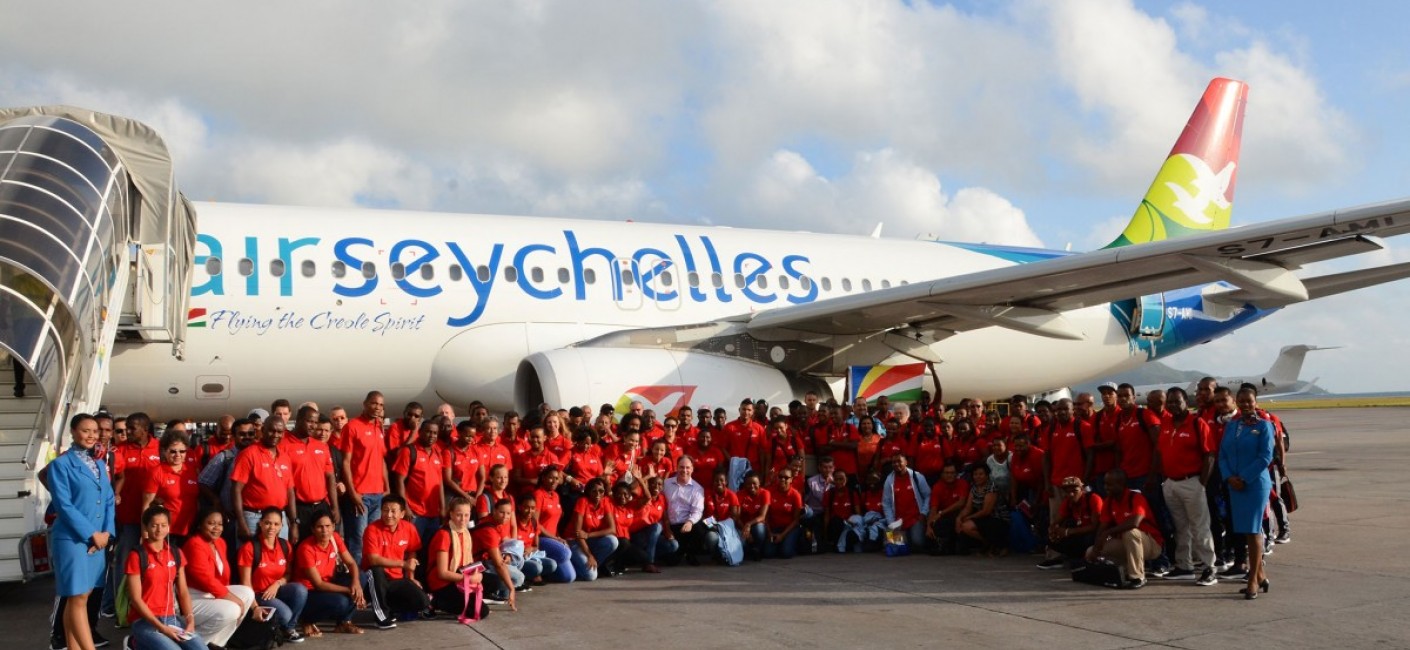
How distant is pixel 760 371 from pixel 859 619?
707 cm

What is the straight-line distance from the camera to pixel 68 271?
8414 millimetres

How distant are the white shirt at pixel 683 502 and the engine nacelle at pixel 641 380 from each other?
8.34 ft

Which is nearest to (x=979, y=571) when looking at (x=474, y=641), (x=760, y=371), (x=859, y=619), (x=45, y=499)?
(x=859, y=619)

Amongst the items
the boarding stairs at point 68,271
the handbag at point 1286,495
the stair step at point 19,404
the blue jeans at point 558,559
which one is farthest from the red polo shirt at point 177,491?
the handbag at point 1286,495

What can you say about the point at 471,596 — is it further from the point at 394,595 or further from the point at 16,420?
the point at 16,420

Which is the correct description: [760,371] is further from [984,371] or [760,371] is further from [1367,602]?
[1367,602]

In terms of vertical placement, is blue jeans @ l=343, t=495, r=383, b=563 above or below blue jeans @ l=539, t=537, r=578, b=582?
above

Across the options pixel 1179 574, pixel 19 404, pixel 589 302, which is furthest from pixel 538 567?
pixel 589 302

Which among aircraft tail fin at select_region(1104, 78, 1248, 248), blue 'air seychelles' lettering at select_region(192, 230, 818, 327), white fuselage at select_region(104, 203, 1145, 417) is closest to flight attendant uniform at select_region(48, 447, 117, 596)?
white fuselage at select_region(104, 203, 1145, 417)

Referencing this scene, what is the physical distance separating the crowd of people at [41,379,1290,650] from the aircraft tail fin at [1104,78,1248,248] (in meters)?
8.94

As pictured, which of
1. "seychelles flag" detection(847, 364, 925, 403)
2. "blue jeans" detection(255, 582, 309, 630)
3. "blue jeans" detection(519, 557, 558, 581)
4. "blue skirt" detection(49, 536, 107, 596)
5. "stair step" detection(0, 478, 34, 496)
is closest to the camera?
"blue skirt" detection(49, 536, 107, 596)

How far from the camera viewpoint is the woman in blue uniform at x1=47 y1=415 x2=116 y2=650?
5.64 m

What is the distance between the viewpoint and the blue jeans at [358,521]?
7902mm

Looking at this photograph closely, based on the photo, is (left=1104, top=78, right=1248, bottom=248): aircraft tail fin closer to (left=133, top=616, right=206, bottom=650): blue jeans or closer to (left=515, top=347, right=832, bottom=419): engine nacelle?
(left=515, top=347, right=832, bottom=419): engine nacelle
